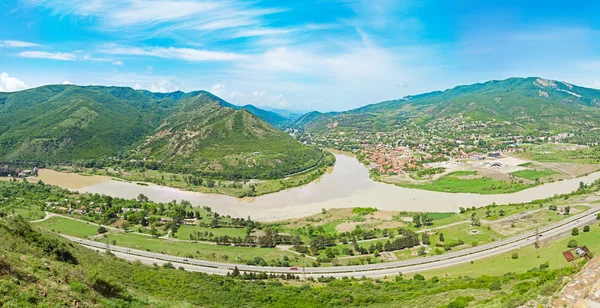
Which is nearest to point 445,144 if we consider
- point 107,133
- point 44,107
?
point 107,133

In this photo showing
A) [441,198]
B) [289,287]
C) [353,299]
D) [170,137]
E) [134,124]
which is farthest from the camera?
[134,124]

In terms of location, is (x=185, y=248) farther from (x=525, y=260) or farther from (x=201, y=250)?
(x=525, y=260)

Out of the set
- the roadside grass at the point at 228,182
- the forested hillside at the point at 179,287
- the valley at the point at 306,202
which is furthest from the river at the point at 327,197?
the forested hillside at the point at 179,287

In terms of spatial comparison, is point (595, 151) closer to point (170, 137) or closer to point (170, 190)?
point (170, 190)

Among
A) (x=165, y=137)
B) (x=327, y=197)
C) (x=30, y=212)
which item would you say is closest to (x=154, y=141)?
(x=165, y=137)

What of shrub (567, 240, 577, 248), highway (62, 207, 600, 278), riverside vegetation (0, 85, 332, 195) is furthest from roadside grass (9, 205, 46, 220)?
shrub (567, 240, 577, 248)

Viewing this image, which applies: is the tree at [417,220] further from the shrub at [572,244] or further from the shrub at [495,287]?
the shrub at [495,287]

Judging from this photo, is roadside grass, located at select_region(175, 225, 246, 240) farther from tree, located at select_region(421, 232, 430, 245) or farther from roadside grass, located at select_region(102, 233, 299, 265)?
tree, located at select_region(421, 232, 430, 245)
